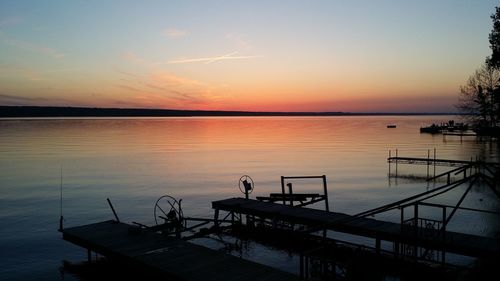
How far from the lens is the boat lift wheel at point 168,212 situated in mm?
26516

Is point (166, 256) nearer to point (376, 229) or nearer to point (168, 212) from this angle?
point (376, 229)

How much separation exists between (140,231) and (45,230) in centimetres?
1319

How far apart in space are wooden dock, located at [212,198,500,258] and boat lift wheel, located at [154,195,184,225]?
10.6 ft

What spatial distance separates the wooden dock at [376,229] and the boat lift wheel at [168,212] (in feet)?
10.6

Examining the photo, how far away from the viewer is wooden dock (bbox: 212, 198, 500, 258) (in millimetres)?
17828

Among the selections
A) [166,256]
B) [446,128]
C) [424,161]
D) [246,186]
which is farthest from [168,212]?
[446,128]

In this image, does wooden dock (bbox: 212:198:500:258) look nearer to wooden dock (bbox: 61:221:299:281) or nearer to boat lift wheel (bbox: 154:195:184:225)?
boat lift wheel (bbox: 154:195:184:225)

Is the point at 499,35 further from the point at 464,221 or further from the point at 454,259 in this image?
the point at 454,259

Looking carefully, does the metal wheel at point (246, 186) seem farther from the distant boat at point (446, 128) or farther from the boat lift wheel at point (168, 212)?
the distant boat at point (446, 128)

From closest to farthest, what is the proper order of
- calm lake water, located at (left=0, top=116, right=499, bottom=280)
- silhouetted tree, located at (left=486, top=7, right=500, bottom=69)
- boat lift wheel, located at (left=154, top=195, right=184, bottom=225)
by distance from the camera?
boat lift wheel, located at (left=154, top=195, right=184, bottom=225), calm lake water, located at (left=0, top=116, right=499, bottom=280), silhouetted tree, located at (left=486, top=7, right=500, bottom=69)

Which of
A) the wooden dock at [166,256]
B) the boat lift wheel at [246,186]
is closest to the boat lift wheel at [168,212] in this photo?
the wooden dock at [166,256]

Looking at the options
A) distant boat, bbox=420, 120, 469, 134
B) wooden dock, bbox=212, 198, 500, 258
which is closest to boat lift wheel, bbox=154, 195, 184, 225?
wooden dock, bbox=212, 198, 500, 258

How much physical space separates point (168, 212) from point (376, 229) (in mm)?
20054

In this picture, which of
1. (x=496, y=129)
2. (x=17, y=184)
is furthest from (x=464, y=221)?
(x=496, y=129)
